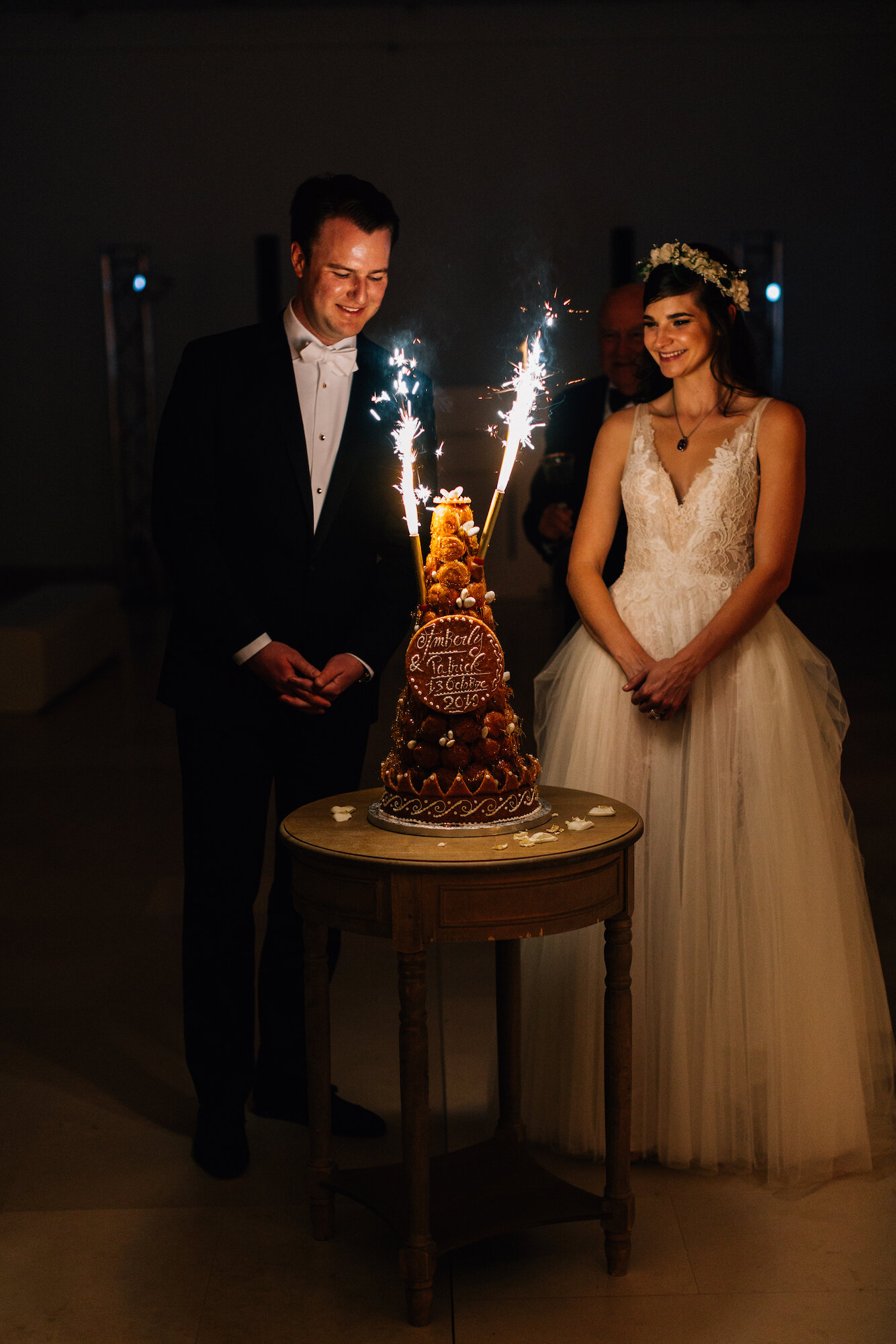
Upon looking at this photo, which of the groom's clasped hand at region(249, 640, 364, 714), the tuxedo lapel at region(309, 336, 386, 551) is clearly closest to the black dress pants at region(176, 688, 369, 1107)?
the groom's clasped hand at region(249, 640, 364, 714)

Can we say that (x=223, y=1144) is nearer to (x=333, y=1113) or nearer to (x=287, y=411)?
(x=333, y=1113)

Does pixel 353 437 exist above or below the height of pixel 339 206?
below

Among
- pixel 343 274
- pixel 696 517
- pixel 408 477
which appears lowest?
pixel 696 517

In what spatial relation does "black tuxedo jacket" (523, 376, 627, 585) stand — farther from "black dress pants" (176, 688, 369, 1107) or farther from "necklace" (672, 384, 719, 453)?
"black dress pants" (176, 688, 369, 1107)

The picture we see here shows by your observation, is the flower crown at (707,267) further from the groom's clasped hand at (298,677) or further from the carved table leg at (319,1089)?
the carved table leg at (319,1089)

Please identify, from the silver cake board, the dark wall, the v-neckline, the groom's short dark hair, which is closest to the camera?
the silver cake board

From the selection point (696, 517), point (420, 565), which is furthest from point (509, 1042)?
point (696, 517)

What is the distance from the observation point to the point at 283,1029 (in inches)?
115

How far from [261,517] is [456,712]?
68 centimetres

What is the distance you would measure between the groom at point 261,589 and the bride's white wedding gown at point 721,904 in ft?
1.57

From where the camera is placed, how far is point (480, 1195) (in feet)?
8.05

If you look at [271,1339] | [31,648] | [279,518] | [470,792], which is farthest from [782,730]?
[31,648]

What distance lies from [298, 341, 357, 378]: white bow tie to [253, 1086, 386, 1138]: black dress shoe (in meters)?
1.42

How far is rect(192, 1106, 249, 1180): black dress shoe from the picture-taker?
2721 mm
